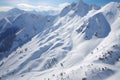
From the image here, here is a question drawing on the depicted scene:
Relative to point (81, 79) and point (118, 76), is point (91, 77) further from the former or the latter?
point (118, 76)

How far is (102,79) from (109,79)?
6754 mm

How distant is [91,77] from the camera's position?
200 meters

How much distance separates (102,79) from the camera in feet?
643

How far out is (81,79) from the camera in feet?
655

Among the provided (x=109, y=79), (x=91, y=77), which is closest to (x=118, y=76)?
(x=109, y=79)

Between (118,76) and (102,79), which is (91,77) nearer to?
(102,79)

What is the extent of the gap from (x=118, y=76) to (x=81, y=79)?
3704 centimetres

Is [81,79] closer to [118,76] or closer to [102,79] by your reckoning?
[102,79]

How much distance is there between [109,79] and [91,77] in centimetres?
1778

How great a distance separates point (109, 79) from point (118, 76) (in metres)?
10.6

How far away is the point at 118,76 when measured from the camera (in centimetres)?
19738

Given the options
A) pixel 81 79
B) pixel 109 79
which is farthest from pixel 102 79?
pixel 81 79

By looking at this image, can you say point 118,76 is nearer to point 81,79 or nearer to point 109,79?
point 109,79

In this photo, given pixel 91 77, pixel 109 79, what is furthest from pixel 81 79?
pixel 109 79
